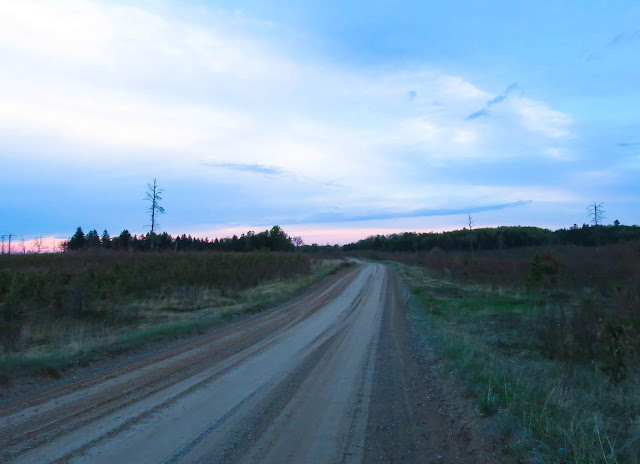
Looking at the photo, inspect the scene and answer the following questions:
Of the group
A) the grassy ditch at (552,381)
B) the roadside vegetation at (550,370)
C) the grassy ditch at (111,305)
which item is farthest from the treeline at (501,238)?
the grassy ditch at (552,381)

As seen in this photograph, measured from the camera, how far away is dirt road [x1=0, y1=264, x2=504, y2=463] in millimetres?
5121

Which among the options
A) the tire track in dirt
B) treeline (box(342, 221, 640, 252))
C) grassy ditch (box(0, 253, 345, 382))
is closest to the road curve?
the tire track in dirt

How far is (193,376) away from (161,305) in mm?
14231

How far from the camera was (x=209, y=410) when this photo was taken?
660 cm

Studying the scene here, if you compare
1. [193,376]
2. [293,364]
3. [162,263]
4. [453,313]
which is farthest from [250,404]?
[162,263]

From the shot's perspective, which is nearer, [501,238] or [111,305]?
[111,305]

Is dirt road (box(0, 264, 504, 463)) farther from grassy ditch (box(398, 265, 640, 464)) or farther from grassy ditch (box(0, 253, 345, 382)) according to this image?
grassy ditch (box(0, 253, 345, 382))

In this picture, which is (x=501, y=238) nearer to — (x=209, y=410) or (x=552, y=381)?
(x=552, y=381)

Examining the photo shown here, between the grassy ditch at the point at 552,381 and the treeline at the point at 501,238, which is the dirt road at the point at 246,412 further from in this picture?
the treeline at the point at 501,238

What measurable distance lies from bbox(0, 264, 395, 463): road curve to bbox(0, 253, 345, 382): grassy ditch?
74.9 inches

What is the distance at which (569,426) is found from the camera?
5188 mm

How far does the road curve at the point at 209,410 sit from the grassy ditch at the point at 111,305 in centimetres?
190

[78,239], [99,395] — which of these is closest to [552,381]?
[99,395]

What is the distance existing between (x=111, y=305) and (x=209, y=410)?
16.9 metres
